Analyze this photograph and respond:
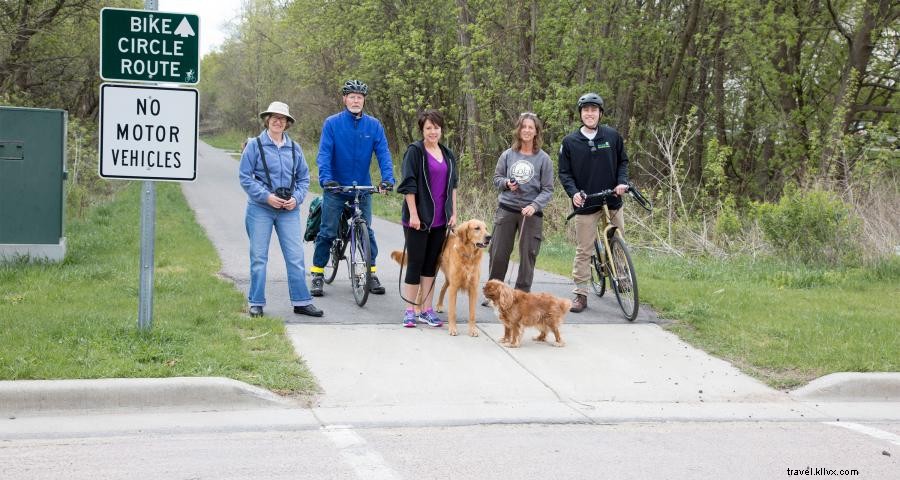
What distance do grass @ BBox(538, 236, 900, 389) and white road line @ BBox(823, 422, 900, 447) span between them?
83cm

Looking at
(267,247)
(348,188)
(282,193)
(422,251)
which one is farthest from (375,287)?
(282,193)

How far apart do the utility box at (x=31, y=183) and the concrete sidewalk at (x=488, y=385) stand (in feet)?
11.4

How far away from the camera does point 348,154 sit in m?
8.94

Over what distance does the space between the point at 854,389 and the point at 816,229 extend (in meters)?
6.09

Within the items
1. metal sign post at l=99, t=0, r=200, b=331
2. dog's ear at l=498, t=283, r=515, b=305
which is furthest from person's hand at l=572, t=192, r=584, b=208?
metal sign post at l=99, t=0, r=200, b=331

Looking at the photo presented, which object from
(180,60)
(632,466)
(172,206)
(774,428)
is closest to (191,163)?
(180,60)

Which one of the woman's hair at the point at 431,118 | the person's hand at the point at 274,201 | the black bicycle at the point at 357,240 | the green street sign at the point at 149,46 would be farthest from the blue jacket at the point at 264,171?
the green street sign at the point at 149,46

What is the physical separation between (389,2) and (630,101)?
9.27 metres

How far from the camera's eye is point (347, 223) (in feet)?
30.0

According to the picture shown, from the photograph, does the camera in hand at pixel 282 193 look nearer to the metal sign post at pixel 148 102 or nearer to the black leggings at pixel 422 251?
the black leggings at pixel 422 251

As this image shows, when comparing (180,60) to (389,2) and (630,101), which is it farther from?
(389,2)

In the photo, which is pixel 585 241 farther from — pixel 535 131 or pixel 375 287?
pixel 375 287

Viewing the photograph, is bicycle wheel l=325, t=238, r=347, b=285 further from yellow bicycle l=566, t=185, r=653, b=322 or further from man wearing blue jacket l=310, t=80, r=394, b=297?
yellow bicycle l=566, t=185, r=653, b=322

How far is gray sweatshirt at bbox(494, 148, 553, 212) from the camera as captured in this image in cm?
834
